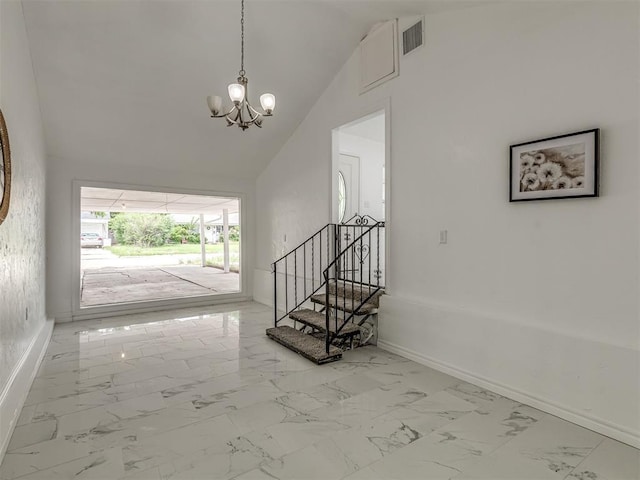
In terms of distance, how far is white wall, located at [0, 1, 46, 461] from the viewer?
239 centimetres

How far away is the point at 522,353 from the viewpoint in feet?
9.00

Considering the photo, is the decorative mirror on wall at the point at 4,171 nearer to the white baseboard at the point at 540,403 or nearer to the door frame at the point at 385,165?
the door frame at the point at 385,165

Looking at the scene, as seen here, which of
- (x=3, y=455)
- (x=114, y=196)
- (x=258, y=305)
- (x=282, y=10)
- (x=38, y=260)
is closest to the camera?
(x=3, y=455)

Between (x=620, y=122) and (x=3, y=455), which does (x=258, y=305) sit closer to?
(x=3, y=455)

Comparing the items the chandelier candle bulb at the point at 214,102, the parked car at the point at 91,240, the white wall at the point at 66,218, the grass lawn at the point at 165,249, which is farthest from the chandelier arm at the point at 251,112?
the parked car at the point at 91,240

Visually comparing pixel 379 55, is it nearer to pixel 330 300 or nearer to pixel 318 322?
pixel 330 300

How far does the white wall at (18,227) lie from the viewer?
239 centimetres

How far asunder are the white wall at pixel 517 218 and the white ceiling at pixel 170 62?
723 mm

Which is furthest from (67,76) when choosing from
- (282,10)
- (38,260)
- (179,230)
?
(179,230)

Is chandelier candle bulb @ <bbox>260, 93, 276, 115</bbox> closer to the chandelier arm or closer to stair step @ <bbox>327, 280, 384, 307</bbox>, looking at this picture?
the chandelier arm

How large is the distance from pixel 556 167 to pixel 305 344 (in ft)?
9.51

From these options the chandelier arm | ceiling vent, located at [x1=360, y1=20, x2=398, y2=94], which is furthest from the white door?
the chandelier arm

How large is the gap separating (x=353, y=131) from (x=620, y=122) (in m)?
3.81

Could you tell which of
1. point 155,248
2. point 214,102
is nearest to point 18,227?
point 214,102
